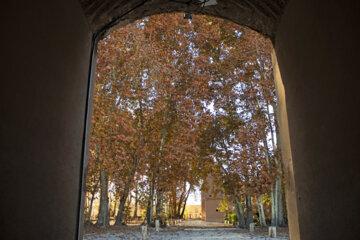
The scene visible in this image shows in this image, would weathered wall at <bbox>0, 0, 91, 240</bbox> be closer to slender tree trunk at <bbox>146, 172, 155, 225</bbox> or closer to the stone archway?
the stone archway

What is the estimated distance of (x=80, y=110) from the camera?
11.8ft

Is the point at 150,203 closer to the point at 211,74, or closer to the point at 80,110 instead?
the point at 211,74

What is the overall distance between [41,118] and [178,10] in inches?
110

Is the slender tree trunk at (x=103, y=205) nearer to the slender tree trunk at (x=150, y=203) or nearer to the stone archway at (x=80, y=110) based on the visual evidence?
the slender tree trunk at (x=150, y=203)

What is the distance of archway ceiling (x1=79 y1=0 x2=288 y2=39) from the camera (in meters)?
3.78

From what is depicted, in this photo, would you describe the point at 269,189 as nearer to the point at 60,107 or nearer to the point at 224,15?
the point at 224,15

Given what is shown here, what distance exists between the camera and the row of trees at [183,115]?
13.7 metres

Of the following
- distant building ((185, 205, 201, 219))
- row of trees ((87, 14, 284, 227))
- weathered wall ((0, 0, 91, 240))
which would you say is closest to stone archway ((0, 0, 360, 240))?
weathered wall ((0, 0, 91, 240))

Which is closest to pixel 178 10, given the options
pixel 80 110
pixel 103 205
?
pixel 80 110

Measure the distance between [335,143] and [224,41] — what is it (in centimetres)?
1554

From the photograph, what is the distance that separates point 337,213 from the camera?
240cm

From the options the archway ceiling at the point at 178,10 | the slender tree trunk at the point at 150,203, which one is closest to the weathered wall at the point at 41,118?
the archway ceiling at the point at 178,10

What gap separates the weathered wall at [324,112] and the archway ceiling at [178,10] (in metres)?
0.44

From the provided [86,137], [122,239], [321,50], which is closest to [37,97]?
[86,137]
